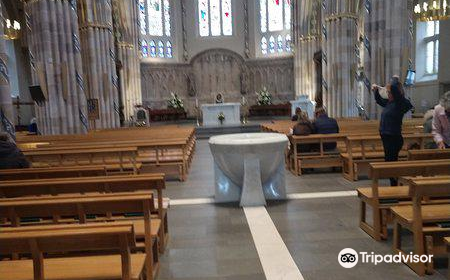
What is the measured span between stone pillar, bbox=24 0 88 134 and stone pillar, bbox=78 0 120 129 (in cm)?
508

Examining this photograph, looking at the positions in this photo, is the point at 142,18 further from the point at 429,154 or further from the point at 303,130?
the point at 429,154

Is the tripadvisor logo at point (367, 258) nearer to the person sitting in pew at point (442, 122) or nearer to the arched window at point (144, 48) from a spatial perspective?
the person sitting in pew at point (442, 122)

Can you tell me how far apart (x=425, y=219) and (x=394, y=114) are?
245 centimetres

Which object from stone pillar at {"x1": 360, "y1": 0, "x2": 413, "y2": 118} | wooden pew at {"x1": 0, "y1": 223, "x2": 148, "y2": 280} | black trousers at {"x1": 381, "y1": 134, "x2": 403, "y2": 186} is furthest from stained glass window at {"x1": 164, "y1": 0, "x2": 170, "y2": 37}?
wooden pew at {"x1": 0, "y1": 223, "x2": 148, "y2": 280}

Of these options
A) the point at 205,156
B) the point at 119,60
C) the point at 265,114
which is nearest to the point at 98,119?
the point at 119,60

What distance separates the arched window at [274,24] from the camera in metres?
32.8

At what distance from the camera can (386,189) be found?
489cm

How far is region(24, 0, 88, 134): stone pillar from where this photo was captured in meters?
13.0

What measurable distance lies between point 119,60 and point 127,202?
77.6ft

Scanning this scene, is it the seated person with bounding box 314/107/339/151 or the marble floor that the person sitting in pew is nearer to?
the marble floor

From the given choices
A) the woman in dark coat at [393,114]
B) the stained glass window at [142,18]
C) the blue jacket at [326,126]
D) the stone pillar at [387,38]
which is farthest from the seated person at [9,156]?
the stained glass window at [142,18]

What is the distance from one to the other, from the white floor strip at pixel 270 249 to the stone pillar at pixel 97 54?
49.3ft

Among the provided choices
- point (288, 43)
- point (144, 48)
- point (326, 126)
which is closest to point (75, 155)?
point (326, 126)

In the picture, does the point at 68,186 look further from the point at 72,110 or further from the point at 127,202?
the point at 72,110
